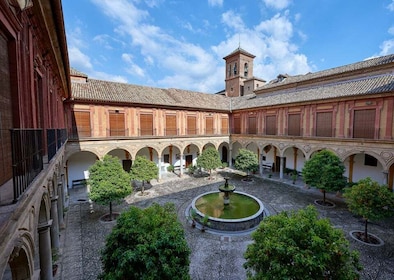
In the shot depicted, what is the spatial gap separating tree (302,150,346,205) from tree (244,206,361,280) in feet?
30.6

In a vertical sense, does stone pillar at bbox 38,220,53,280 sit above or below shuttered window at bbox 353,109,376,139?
below

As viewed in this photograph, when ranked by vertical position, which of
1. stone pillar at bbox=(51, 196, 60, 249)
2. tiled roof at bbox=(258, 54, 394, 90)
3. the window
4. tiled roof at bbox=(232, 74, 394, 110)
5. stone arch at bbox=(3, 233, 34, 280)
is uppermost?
tiled roof at bbox=(258, 54, 394, 90)

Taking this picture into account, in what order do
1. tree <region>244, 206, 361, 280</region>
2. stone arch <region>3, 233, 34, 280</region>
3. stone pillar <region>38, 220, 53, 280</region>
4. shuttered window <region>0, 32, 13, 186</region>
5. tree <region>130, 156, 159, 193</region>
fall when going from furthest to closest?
tree <region>130, 156, 159, 193</region>
stone pillar <region>38, 220, 53, 280</region>
tree <region>244, 206, 361, 280</region>
shuttered window <region>0, 32, 13, 186</region>
stone arch <region>3, 233, 34, 280</region>

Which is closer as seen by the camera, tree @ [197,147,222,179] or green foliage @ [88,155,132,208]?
green foliage @ [88,155,132,208]

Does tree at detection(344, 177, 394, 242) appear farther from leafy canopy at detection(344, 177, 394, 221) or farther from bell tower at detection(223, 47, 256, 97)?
bell tower at detection(223, 47, 256, 97)

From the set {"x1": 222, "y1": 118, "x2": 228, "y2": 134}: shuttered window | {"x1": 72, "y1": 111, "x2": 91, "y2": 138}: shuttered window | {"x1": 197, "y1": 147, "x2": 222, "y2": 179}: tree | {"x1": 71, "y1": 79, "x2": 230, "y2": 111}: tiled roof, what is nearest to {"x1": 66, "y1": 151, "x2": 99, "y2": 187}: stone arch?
{"x1": 72, "y1": 111, "x2": 91, "y2": 138}: shuttered window

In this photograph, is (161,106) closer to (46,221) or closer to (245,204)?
(245,204)

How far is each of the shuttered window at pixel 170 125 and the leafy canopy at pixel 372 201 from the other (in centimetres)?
1459

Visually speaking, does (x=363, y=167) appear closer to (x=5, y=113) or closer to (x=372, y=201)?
(x=372, y=201)

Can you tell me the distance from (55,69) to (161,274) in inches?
358

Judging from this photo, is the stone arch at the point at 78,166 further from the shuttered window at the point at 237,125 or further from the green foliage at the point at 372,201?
the green foliage at the point at 372,201

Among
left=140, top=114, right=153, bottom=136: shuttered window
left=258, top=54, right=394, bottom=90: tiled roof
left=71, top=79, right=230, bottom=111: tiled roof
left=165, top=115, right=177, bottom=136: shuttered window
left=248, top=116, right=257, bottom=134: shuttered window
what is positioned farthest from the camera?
left=248, top=116, right=257, bottom=134: shuttered window

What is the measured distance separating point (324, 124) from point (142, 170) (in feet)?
46.9

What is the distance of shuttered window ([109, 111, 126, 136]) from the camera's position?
1669 cm
